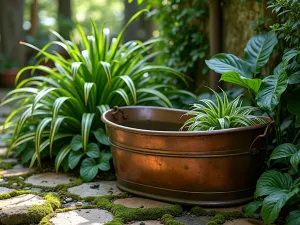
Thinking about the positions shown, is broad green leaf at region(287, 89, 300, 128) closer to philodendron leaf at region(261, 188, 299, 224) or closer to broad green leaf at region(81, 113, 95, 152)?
philodendron leaf at region(261, 188, 299, 224)

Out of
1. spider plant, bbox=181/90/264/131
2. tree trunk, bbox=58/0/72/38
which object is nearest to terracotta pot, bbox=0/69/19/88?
tree trunk, bbox=58/0/72/38

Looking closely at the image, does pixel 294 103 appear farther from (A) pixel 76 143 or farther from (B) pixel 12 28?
(B) pixel 12 28


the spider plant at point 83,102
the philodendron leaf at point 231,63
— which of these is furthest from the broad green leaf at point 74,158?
the philodendron leaf at point 231,63

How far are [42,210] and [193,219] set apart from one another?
28.4 inches

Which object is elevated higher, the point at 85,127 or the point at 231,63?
the point at 231,63

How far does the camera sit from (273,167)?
8.25 ft

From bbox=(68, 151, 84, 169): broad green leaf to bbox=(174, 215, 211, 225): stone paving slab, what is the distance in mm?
905

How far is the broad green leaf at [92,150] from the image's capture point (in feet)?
9.27

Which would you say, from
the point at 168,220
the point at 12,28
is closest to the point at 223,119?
the point at 168,220

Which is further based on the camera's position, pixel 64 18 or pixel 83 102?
pixel 64 18

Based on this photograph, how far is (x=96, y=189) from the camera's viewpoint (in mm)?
2604

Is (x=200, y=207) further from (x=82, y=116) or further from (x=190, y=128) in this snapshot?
(x=82, y=116)

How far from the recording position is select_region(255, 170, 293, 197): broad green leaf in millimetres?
1996

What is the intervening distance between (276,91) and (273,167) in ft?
1.89
